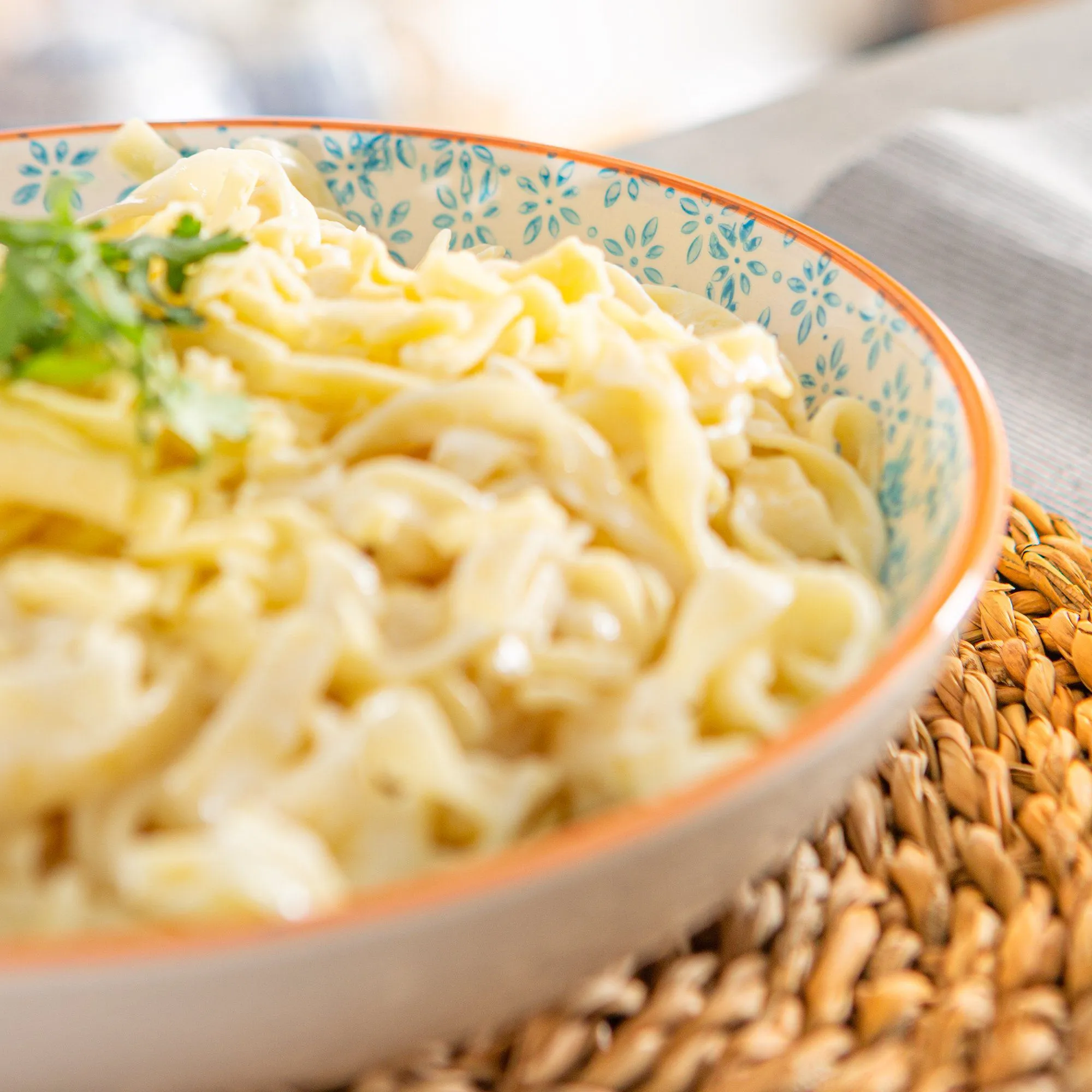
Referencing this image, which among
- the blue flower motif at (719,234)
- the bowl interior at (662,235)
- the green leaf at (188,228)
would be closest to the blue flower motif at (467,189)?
the bowl interior at (662,235)

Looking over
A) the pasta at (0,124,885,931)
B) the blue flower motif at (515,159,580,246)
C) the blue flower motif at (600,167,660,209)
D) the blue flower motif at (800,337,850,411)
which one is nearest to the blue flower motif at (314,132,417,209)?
the blue flower motif at (515,159,580,246)

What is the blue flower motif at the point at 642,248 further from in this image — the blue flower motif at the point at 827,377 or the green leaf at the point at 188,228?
the green leaf at the point at 188,228

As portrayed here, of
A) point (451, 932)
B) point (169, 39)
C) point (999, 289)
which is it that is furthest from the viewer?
point (169, 39)

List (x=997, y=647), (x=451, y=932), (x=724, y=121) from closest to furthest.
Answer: (x=451, y=932), (x=997, y=647), (x=724, y=121)

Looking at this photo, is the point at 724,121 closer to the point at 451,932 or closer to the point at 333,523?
the point at 333,523

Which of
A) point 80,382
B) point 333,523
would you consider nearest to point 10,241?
point 80,382

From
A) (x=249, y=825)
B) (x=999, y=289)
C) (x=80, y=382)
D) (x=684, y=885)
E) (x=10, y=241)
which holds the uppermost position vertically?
(x=10, y=241)

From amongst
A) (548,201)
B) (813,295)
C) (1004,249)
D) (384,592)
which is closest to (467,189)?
(548,201)
